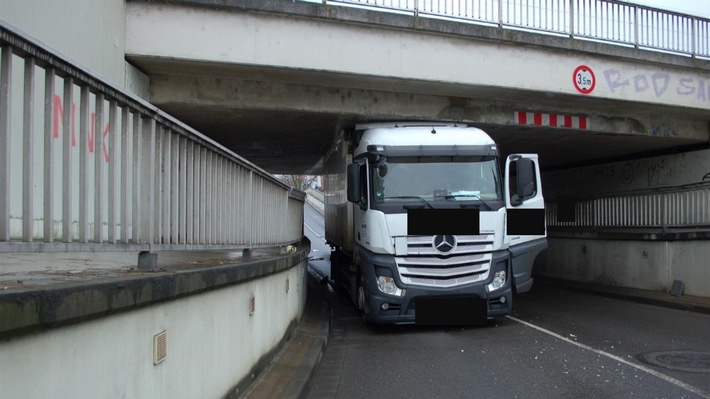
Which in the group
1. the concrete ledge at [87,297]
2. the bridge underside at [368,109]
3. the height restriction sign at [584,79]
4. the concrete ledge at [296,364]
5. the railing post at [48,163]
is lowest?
the concrete ledge at [296,364]

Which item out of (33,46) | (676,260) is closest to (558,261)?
(676,260)

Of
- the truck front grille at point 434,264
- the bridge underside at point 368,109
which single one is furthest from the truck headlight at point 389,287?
the bridge underside at point 368,109

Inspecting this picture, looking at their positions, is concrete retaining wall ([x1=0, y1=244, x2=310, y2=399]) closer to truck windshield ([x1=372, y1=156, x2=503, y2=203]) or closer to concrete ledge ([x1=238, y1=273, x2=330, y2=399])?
concrete ledge ([x1=238, y1=273, x2=330, y2=399])

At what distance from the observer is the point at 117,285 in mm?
2697

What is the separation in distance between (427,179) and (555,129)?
179 inches

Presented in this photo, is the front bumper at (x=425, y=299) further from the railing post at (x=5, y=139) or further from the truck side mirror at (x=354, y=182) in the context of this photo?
the railing post at (x=5, y=139)

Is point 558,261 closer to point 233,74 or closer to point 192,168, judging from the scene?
point 233,74

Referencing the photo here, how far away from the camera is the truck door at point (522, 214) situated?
9.78 meters

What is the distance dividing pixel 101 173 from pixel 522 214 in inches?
328

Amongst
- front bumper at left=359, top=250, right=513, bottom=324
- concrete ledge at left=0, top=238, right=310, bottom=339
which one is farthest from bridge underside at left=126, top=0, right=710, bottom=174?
concrete ledge at left=0, top=238, right=310, bottom=339

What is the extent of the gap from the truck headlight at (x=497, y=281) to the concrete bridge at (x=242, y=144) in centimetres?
322

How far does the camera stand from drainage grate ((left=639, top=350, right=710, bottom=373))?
6707 mm

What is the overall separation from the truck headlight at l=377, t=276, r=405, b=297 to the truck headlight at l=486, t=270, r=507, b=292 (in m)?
1.50

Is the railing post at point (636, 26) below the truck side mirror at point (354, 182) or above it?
above
